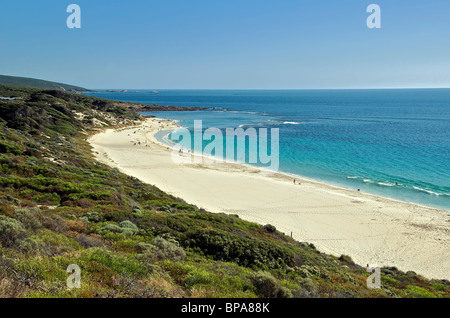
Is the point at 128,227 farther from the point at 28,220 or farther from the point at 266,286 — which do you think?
the point at 266,286

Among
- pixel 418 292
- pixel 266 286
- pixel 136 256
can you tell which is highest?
pixel 136 256

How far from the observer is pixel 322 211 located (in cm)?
2492

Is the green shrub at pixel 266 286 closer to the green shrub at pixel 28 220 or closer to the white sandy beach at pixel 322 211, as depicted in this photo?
the green shrub at pixel 28 220

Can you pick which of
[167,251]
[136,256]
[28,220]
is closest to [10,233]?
[28,220]

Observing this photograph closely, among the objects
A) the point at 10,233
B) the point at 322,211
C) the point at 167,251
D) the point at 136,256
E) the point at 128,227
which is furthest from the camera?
the point at 322,211

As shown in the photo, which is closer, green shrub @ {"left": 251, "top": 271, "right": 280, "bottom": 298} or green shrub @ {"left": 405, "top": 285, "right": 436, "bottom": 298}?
green shrub @ {"left": 251, "top": 271, "right": 280, "bottom": 298}

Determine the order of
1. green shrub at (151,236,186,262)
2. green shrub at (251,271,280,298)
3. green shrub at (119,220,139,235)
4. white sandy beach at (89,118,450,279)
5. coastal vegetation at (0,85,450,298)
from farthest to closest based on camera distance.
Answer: white sandy beach at (89,118,450,279), green shrub at (119,220,139,235), green shrub at (151,236,186,262), green shrub at (251,271,280,298), coastal vegetation at (0,85,450,298)

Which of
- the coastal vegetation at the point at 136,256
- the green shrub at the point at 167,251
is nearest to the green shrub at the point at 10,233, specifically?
the coastal vegetation at the point at 136,256

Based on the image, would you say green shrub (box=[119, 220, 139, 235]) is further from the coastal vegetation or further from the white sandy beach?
the white sandy beach

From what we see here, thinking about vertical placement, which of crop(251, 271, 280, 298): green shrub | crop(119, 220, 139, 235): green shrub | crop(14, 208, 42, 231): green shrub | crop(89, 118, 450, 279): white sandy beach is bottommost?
crop(89, 118, 450, 279): white sandy beach

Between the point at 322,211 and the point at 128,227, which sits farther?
the point at 322,211

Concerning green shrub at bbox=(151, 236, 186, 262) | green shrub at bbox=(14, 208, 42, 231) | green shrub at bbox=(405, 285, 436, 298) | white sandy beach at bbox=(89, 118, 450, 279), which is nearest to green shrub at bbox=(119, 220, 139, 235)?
green shrub at bbox=(151, 236, 186, 262)

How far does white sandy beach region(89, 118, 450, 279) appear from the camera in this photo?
18.3m
